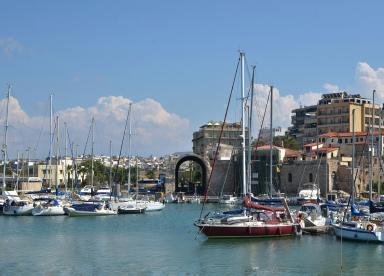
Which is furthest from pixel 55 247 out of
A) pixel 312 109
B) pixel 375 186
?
pixel 312 109

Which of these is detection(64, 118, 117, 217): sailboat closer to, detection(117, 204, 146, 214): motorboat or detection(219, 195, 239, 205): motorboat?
detection(117, 204, 146, 214): motorboat

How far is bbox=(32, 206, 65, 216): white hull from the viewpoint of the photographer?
69.3 m

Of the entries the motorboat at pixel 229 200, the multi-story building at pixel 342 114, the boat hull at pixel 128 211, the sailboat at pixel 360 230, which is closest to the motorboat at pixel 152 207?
the boat hull at pixel 128 211

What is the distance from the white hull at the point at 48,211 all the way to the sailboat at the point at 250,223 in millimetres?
27071

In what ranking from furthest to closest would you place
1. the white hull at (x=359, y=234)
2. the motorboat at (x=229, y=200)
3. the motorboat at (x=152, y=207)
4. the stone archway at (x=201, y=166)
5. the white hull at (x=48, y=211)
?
1. the stone archway at (x=201, y=166)
2. the motorboat at (x=229, y=200)
3. the motorboat at (x=152, y=207)
4. the white hull at (x=48, y=211)
5. the white hull at (x=359, y=234)

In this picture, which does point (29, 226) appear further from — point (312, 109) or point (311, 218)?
point (312, 109)

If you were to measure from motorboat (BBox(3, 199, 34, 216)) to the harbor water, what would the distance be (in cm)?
1445

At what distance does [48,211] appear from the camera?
6938cm

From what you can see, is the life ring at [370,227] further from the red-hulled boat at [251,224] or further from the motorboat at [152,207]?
the motorboat at [152,207]

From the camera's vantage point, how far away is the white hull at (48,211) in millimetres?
69312

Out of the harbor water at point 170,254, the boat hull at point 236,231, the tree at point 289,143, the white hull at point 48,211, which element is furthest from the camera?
the tree at point 289,143

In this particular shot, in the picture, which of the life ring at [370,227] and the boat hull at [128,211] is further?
the boat hull at [128,211]

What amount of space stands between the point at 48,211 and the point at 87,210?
380cm

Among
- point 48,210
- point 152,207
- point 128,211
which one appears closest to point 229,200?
point 152,207
